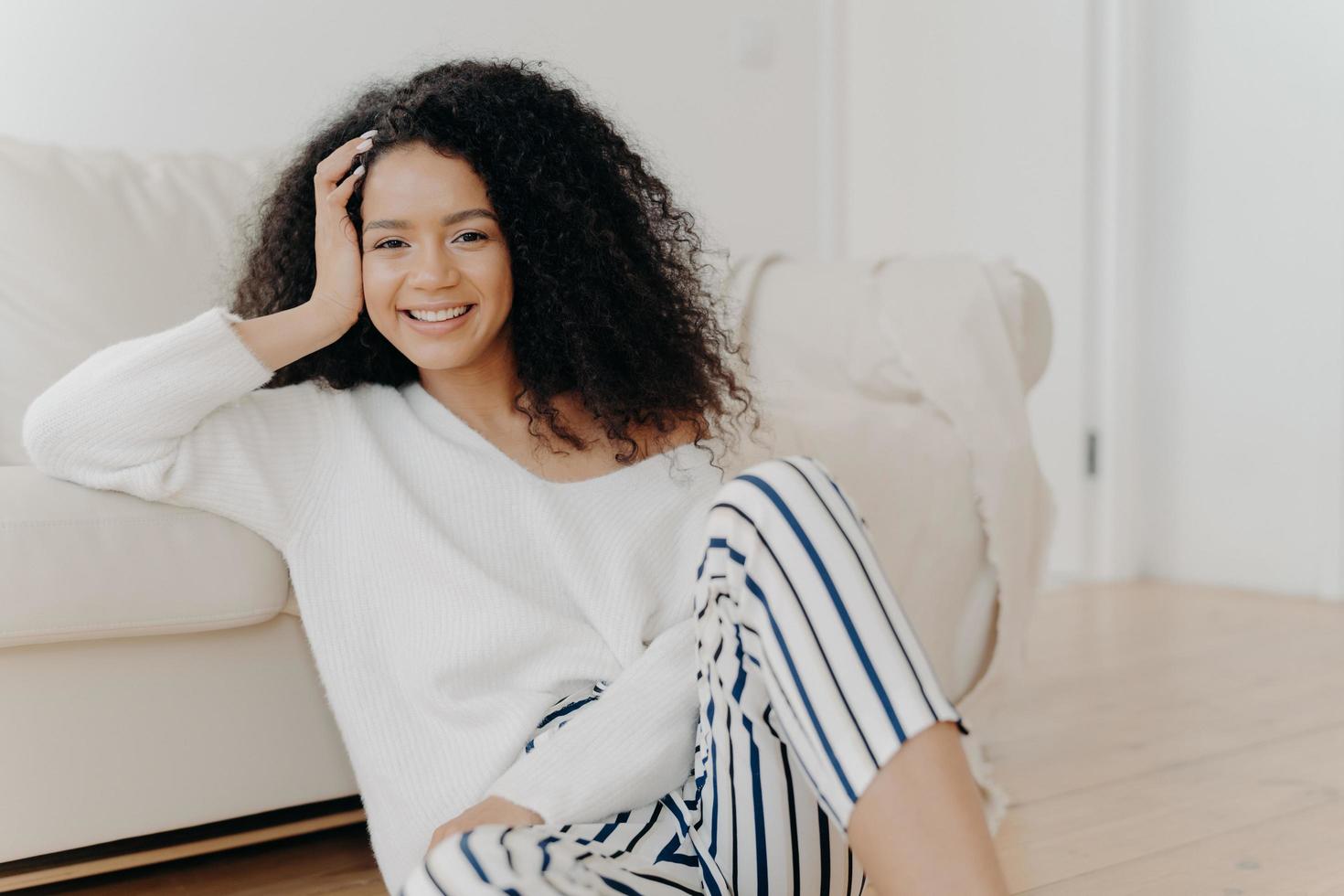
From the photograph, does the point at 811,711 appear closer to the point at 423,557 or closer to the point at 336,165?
the point at 423,557

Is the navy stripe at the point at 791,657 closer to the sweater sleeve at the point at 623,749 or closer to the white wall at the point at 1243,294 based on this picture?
the sweater sleeve at the point at 623,749

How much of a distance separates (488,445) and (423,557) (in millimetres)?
131

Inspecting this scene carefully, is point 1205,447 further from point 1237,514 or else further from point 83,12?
point 83,12

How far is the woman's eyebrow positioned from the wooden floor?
0.68 m

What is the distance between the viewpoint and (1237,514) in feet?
9.96

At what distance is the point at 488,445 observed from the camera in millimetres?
1228

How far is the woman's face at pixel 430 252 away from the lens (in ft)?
3.92

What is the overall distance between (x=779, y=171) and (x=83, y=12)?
5.43 feet

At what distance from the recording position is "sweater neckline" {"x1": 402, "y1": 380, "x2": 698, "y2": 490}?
1.21m

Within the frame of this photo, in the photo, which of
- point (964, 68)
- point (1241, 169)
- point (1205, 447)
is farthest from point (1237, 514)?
point (964, 68)

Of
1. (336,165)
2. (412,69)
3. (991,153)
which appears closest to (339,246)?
(336,165)

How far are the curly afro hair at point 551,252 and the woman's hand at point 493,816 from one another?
1.17 ft

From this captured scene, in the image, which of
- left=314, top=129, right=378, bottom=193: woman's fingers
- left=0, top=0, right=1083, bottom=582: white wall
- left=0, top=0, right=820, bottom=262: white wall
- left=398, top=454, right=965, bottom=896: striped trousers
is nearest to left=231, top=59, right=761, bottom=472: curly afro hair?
left=314, top=129, right=378, bottom=193: woman's fingers

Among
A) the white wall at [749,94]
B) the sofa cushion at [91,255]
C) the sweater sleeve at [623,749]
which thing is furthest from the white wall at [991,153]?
the sweater sleeve at [623,749]
